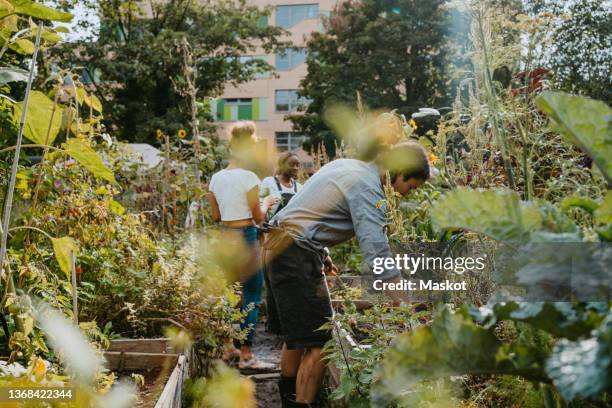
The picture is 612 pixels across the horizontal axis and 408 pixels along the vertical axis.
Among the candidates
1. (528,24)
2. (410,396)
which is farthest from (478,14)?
(410,396)

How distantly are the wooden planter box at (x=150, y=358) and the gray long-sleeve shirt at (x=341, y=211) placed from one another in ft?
2.70

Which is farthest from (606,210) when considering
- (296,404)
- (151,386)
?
(296,404)

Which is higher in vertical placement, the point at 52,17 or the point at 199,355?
the point at 52,17

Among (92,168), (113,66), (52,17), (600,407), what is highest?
(113,66)

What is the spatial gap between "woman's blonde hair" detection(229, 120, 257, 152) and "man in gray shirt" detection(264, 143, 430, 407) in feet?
4.71

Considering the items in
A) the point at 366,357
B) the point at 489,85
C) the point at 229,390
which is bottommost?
the point at 229,390

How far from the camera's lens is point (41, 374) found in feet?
5.57

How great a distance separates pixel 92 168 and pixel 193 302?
57.4 inches

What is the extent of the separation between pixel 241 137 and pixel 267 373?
165 centimetres

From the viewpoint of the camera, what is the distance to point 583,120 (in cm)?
111

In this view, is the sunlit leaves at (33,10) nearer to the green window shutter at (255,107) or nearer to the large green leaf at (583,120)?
the large green leaf at (583,120)

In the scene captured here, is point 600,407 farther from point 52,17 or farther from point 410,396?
point 52,17

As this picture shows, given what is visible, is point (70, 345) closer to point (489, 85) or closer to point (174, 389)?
point (174, 389)

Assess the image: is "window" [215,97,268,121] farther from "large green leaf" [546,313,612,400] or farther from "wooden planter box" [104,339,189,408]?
"large green leaf" [546,313,612,400]
